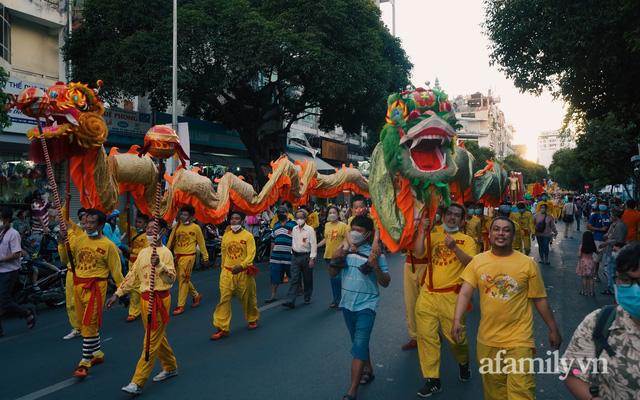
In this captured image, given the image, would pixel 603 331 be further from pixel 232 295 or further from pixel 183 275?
pixel 183 275

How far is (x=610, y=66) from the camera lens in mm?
11500

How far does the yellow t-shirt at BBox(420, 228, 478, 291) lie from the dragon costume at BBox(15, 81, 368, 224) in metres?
3.19

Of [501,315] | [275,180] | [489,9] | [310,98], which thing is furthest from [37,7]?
[501,315]

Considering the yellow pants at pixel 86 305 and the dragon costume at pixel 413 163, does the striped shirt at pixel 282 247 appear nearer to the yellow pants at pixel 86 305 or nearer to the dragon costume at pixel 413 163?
the dragon costume at pixel 413 163

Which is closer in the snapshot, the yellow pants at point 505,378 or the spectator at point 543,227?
the yellow pants at point 505,378

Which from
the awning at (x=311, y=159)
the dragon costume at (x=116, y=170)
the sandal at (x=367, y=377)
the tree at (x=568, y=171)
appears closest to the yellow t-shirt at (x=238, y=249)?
the dragon costume at (x=116, y=170)

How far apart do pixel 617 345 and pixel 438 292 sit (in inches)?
103

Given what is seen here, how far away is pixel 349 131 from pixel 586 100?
1199 cm

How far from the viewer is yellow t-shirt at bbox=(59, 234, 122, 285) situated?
5781 millimetres

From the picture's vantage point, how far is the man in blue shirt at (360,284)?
466 cm

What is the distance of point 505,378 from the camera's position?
12.1 feet

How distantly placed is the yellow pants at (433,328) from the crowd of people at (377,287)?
0.03ft

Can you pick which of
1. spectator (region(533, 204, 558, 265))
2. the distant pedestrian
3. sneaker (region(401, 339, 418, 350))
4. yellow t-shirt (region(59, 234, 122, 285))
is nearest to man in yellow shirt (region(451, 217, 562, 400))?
sneaker (region(401, 339, 418, 350))

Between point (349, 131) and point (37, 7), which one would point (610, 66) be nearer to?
point (349, 131)
